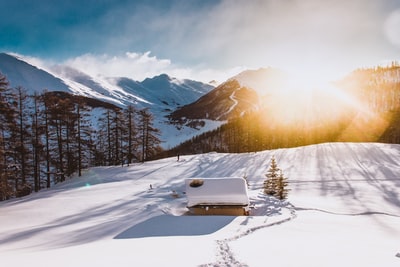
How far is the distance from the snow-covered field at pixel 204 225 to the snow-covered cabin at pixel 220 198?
112 centimetres

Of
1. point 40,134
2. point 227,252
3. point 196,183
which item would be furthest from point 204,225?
point 40,134

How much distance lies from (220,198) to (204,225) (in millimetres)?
5585

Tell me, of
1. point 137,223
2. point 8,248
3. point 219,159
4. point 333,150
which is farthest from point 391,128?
point 8,248

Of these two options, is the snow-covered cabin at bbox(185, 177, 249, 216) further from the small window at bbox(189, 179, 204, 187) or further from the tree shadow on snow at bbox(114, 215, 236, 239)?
the tree shadow on snow at bbox(114, 215, 236, 239)

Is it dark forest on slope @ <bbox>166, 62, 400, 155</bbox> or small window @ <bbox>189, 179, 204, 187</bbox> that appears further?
dark forest on slope @ <bbox>166, 62, 400, 155</bbox>

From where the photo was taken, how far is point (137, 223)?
13648mm

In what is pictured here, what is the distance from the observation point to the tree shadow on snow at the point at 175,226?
1133 cm

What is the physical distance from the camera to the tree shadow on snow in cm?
1133

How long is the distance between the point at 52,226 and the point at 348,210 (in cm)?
2027

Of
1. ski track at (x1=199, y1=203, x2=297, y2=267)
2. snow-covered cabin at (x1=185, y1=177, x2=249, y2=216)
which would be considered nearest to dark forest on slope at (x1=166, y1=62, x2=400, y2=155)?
snow-covered cabin at (x1=185, y1=177, x2=249, y2=216)

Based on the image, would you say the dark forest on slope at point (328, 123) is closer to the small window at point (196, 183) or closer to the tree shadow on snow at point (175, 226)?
the small window at point (196, 183)

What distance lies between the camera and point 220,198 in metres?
18.1

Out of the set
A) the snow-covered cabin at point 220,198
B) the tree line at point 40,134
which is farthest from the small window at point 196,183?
the tree line at point 40,134

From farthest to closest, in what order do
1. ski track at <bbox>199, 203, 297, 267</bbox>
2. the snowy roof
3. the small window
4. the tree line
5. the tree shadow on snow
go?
the tree line, the small window, the snowy roof, the tree shadow on snow, ski track at <bbox>199, 203, 297, 267</bbox>
